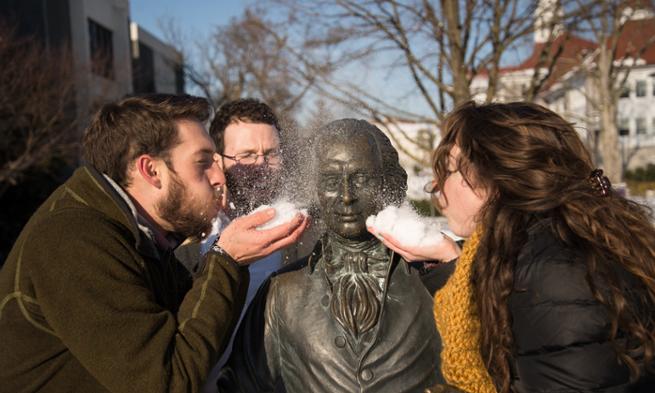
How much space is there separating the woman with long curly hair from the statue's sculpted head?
0.15m

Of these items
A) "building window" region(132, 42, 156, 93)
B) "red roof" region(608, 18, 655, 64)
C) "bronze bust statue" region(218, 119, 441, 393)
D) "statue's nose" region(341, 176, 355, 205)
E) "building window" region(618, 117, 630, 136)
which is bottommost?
"building window" region(618, 117, 630, 136)

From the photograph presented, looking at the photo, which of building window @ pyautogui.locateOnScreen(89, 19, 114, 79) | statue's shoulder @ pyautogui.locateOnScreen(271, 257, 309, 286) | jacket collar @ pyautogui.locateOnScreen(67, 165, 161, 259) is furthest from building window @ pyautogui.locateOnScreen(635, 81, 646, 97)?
jacket collar @ pyautogui.locateOnScreen(67, 165, 161, 259)

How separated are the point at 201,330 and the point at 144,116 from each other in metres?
0.78

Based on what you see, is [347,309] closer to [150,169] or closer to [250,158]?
[150,169]

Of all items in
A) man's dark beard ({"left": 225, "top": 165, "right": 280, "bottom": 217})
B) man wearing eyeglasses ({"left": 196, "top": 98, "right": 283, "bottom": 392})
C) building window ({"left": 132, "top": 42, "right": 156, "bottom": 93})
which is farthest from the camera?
building window ({"left": 132, "top": 42, "right": 156, "bottom": 93})

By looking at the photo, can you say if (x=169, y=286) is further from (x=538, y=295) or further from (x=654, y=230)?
(x=654, y=230)

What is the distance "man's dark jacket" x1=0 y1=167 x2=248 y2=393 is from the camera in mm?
1748

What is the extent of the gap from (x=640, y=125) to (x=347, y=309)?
1546 inches

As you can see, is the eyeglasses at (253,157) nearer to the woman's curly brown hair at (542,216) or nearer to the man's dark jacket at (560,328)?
the woman's curly brown hair at (542,216)

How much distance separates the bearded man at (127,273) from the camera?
1.75 meters

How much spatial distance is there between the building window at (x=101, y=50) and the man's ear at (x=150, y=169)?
669 inches

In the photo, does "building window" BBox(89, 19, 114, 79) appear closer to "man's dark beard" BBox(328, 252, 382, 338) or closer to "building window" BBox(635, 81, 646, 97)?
"man's dark beard" BBox(328, 252, 382, 338)

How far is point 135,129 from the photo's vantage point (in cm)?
217

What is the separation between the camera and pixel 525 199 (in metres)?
1.73
